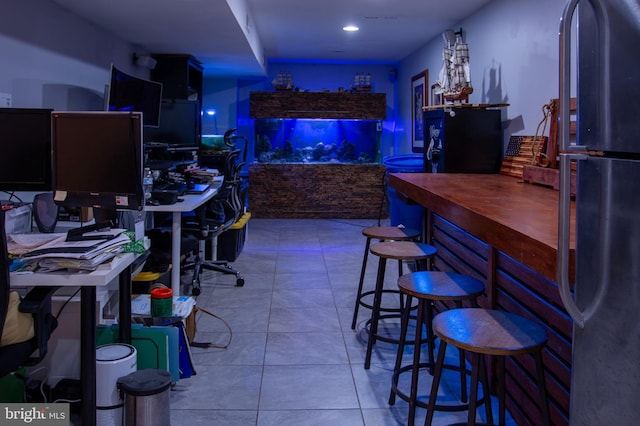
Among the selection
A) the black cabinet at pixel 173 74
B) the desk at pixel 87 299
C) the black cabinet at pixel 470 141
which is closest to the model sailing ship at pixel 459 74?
the black cabinet at pixel 470 141

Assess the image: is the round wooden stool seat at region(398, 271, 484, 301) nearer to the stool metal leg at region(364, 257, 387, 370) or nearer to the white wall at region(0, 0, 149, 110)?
the stool metal leg at region(364, 257, 387, 370)

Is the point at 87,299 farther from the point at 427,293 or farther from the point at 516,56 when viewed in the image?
the point at 516,56

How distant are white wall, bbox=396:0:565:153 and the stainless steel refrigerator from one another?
2.46m

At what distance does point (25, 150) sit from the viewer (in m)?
2.37

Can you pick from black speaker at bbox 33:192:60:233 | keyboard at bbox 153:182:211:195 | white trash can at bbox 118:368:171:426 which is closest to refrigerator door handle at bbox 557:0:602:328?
white trash can at bbox 118:368:171:426

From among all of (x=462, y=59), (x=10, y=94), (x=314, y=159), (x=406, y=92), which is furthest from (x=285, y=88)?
(x=10, y=94)

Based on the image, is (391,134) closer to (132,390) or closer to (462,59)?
(462,59)

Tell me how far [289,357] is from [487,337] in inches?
64.6

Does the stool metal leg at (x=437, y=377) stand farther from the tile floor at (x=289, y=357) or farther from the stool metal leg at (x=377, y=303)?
the stool metal leg at (x=377, y=303)

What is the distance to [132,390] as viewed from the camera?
6.43 feet

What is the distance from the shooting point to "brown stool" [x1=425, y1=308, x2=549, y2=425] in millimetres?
1482

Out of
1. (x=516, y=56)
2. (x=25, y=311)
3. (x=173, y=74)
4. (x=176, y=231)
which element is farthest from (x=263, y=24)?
(x=25, y=311)

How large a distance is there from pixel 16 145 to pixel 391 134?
6768mm

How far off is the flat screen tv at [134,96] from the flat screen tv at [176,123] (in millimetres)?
415
